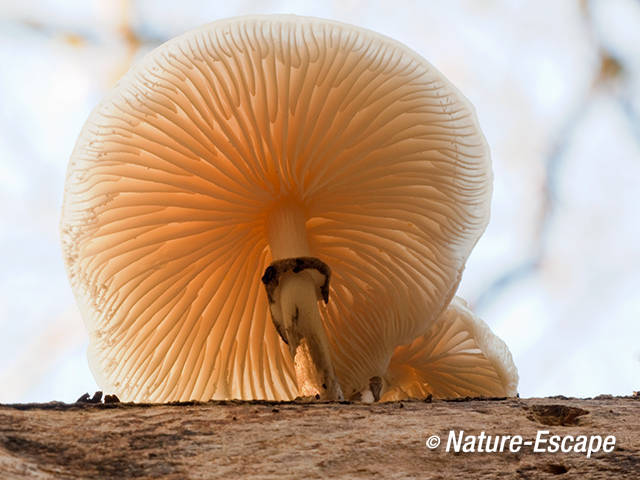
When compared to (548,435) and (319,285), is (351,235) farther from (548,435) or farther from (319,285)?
(548,435)

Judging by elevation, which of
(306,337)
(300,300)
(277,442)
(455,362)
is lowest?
(277,442)

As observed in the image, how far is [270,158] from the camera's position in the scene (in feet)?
8.89

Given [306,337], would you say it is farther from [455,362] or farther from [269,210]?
[455,362]

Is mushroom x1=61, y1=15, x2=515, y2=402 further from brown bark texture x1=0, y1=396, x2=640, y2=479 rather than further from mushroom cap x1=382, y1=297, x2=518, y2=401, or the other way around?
brown bark texture x1=0, y1=396, x2=640, y2=479

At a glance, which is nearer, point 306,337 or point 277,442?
point 277,442

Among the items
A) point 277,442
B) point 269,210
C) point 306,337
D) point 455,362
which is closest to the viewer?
point 277,442

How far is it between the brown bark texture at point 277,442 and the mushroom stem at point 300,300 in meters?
0.80

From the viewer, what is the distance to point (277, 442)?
1.28m

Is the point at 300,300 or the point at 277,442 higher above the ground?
the point at 300,300

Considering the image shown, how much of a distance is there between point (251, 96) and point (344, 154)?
0.48 meters

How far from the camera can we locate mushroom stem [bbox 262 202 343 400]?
2361mm

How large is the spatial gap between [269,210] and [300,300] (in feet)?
1.81

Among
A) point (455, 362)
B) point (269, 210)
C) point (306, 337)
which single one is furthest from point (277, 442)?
point (455, 362)

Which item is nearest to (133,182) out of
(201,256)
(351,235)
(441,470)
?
(201,256)
